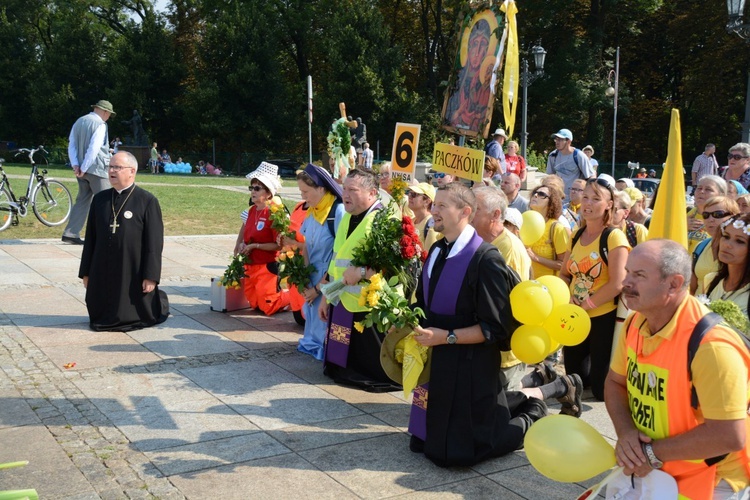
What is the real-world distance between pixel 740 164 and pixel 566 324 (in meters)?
5.41

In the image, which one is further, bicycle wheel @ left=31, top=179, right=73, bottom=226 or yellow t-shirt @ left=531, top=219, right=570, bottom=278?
bicycle wheel @ left=31, top=179, right=73, bottom=226

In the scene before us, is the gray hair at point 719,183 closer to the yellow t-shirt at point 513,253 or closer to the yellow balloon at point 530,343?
the yellow t-shirt at point 513,253

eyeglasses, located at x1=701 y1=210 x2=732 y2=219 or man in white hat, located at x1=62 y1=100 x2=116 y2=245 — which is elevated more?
man in white hat, located at x1=62 y1=100 x2=116 y2=245

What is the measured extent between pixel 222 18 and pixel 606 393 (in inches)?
1770

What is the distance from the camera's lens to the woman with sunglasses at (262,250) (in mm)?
8969

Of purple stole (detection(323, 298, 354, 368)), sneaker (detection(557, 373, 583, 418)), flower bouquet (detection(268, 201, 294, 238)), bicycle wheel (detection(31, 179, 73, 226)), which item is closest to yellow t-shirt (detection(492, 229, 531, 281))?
sneaker (detection(557, 373, 583, 418))

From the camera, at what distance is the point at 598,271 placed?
19.9ft

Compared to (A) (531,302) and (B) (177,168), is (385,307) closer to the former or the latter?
(A) (531,302)

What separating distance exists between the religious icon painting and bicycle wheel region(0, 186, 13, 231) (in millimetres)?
9698

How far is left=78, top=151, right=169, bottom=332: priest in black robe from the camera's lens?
8.22 meters

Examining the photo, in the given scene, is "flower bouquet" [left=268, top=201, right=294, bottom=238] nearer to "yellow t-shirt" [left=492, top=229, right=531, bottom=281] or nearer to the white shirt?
"yellow t-shirt" [left=492, top=229, right=531, bottom=281]

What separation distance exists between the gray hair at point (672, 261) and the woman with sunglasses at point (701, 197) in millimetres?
3273

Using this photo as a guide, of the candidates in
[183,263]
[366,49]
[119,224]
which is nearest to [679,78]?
[366,49]

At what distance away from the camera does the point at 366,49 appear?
4222 centimetres
